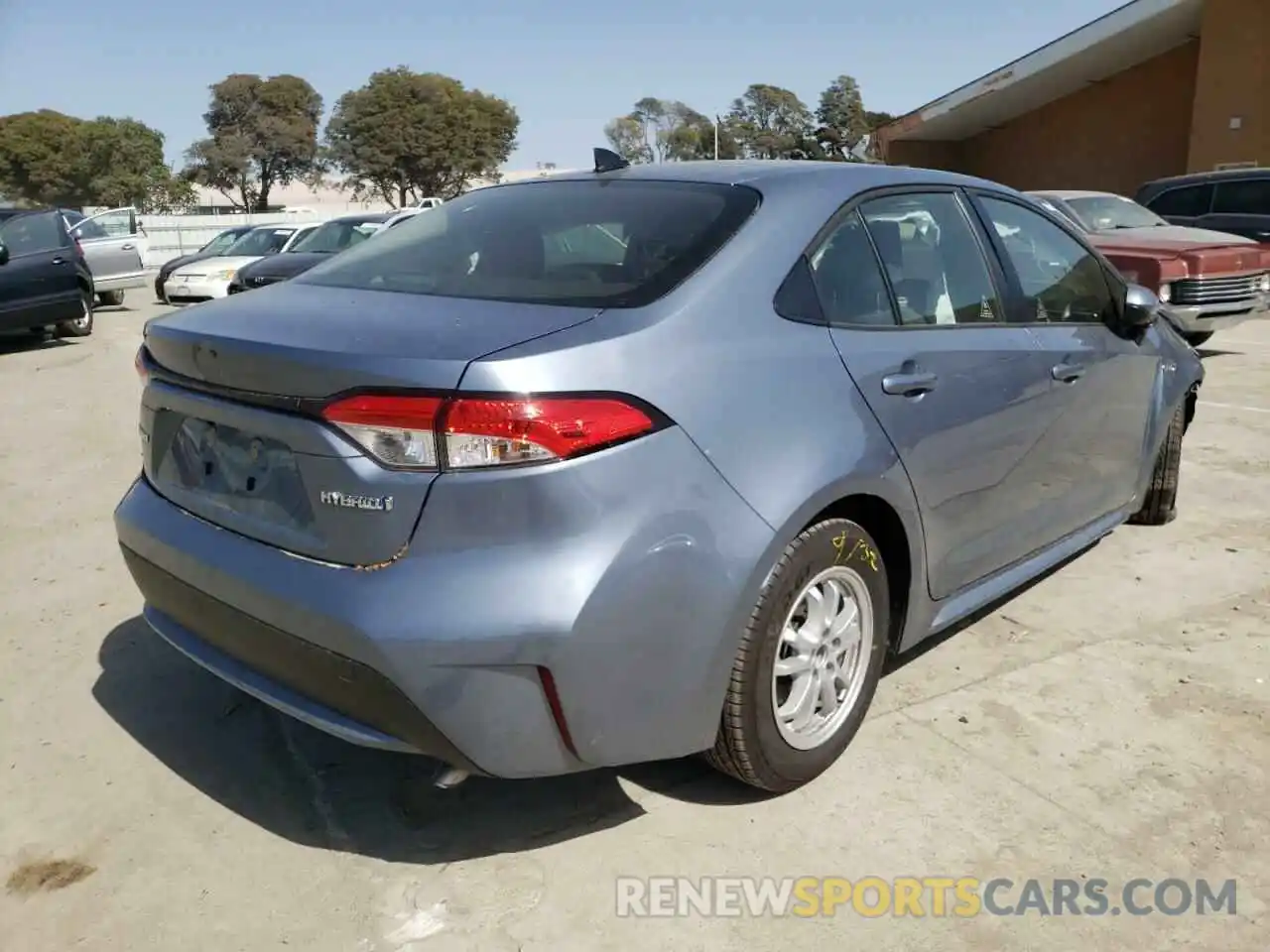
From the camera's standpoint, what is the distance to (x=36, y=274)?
37.7 feet

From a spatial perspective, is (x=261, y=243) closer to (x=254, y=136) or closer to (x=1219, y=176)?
(x=1219, y=176)

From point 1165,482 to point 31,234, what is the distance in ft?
39.2

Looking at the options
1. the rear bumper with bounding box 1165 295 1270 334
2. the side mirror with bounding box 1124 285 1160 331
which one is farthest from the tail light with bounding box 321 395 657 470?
the rear bumper with bounding box 1165 295 1270 334

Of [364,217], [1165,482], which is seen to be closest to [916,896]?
[1165,482]

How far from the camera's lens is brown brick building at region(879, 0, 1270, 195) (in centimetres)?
2133

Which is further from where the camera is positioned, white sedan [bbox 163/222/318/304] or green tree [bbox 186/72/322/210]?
green tree [bbox 186/72/322/210]

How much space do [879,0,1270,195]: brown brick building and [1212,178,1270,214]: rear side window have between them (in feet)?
30.5

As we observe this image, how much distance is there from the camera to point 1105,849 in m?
2.65

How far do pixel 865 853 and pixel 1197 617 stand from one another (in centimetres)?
218

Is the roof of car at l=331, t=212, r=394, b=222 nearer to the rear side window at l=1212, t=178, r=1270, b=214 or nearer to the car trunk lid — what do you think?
the rear side window at l=1212, t=178, r=1270, b=214

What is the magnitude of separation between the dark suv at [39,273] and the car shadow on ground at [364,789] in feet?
31.7

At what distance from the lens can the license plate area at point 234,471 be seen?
2.41 metres

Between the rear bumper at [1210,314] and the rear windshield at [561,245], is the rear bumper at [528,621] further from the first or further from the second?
the rear bumper at [1210,314]

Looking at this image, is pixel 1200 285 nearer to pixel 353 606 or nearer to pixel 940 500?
pixel 940 500
